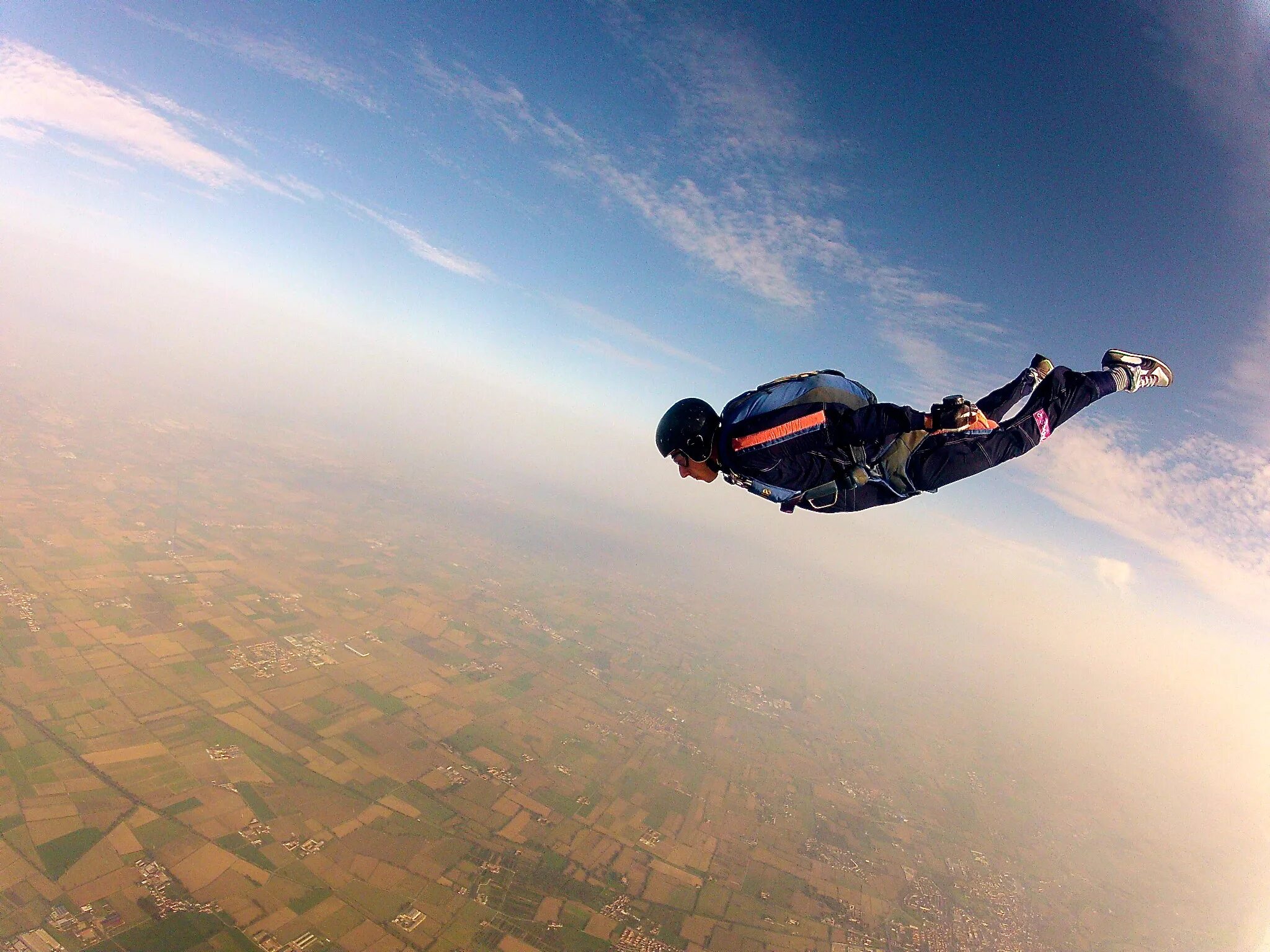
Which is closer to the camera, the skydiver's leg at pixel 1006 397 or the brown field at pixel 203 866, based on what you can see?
the skydiver's leg at pixel 1006 397

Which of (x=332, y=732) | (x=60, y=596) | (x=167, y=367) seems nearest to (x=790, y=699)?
(x=332, y=732)

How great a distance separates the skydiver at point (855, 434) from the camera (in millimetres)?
3354

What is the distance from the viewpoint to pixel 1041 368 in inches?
147

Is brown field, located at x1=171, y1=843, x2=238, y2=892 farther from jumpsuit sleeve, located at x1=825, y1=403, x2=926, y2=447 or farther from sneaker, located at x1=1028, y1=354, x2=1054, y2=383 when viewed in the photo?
sneaker, located at x1=1028, y1=354, x2=1054, y2=383

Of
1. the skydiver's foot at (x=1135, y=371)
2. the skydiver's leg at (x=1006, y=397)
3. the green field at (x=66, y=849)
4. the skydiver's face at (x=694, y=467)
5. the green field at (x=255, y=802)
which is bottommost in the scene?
the green field at (x=255, y=802)

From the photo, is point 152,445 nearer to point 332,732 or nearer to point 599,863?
point 332,732

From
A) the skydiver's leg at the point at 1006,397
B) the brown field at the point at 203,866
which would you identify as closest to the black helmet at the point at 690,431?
the skydiver's leg at the point at 1006,397

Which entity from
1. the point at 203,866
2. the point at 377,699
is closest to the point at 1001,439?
the point at 203,866

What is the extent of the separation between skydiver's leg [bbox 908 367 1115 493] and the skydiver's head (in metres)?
1.59

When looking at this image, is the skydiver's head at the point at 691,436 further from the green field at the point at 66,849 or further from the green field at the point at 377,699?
the green field at the point at 377,699

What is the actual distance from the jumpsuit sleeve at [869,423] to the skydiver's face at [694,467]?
0.98m

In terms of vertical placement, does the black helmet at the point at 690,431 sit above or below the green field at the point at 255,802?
above

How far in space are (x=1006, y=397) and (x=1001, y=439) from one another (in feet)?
1.09

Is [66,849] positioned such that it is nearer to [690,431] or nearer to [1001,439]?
[690,431]
